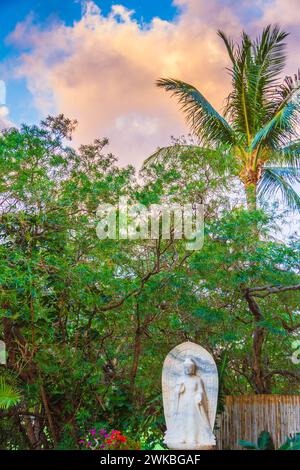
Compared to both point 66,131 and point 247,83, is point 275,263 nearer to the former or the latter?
point 66,131

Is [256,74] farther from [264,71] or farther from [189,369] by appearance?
[189,369]

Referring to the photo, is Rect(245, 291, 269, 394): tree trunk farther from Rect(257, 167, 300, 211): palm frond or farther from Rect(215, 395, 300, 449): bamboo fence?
Rect(257, 167, 300, 211): palm frond

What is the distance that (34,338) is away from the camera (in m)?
6.47

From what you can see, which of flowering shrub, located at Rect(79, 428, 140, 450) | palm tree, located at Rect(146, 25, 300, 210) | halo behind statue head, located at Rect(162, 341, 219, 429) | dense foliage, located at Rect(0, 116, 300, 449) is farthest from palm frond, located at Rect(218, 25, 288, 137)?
flowering shrub, located at Rect(79, 428, 140, 450)

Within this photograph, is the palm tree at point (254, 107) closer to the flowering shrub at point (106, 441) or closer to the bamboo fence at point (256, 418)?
the bamboo fence at point (256, 418)

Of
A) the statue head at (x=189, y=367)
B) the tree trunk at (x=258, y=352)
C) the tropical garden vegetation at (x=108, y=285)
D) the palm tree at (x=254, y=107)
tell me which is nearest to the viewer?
the statue head at (x=189, y=367)

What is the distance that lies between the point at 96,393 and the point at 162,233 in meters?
2.47

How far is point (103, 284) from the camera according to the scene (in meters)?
6.46

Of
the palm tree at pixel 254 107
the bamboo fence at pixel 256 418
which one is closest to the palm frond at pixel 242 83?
the palm tree at pixel 254 107

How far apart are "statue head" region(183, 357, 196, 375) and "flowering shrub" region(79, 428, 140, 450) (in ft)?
3.25

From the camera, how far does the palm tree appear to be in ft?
34.9

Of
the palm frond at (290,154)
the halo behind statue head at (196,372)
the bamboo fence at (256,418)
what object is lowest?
the bamboo fence at (256,418)

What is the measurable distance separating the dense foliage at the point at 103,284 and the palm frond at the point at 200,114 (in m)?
3.52

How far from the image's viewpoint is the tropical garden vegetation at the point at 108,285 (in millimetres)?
6176
